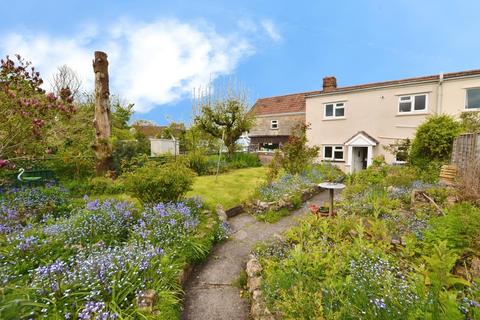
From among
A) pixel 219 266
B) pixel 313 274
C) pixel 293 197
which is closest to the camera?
pixel 313 274

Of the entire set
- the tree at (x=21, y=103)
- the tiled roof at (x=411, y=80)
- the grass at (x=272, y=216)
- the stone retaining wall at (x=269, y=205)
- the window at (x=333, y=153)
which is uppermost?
the tiled roof at (x=411, y=80)

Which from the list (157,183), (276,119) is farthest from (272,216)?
(276,119)

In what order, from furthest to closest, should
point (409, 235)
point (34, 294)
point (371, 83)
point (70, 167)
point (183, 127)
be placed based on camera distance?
point (183, 127), point (371, 83), point (70, 167), point (409, 235), point (34, 294)

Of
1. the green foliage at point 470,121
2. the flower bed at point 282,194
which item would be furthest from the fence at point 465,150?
the flower bed at point 282,194

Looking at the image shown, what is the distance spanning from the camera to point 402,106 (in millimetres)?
13797

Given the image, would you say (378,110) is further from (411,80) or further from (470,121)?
(470,121)

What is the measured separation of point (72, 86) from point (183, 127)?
10922mm

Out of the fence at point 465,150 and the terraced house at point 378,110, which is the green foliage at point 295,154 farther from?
the fence at point 465,150

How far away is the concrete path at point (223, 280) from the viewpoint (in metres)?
3.16

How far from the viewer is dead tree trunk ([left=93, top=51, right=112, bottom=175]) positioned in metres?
7.30

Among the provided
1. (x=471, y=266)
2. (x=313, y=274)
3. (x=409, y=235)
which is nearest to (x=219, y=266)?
(x=313, y=274)

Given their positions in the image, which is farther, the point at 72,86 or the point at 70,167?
the point at 72,86

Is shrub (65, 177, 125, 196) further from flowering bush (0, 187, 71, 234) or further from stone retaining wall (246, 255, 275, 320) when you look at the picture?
stone retaining wall (246, 255, 275, 320)

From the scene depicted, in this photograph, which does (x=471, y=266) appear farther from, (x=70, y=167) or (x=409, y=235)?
(x=70, y=167)
